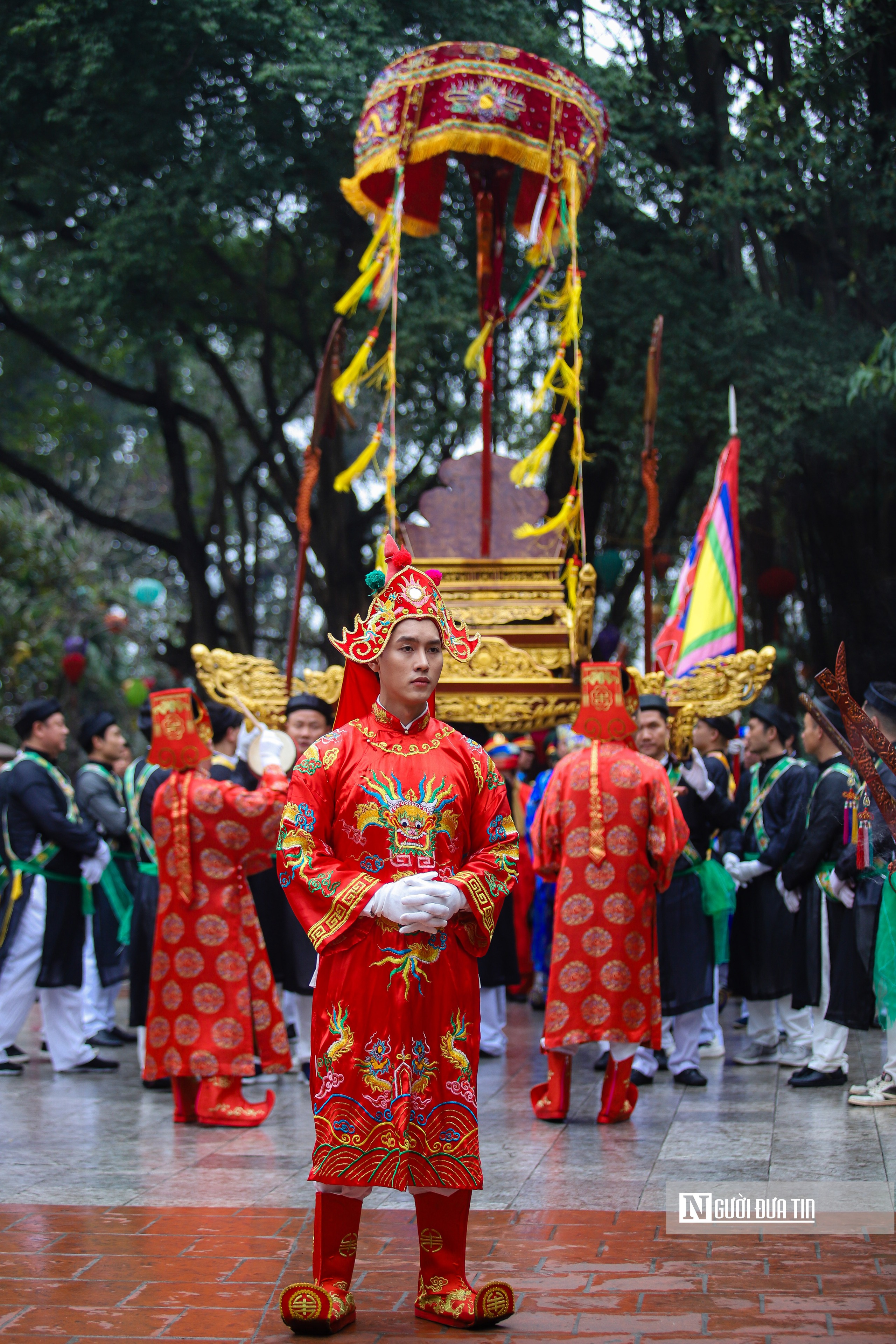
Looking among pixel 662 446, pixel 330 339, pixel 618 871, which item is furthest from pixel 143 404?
pixel 618 871

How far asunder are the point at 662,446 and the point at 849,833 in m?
8.56

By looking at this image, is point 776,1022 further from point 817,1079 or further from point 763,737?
point 763,737

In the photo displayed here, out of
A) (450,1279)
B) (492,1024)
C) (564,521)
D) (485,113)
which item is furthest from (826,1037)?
(485,113)

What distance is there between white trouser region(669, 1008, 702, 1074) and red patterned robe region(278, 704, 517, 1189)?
320cm

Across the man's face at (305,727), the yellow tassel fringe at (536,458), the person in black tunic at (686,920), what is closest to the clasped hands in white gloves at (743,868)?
the person in black tunic at (686,920)

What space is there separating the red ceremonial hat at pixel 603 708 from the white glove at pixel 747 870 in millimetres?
1369

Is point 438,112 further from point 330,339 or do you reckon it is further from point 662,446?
point 662,446

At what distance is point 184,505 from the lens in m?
15.3

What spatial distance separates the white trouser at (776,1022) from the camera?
6.89 metres

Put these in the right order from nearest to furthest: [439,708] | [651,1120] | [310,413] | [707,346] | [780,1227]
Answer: [780,1227] < [651,1120] < [439,708] < [707,346] < [310,413]

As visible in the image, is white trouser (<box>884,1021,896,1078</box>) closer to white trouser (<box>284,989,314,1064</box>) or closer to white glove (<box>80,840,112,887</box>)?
white trouser (<box>284,989,314,1064</box>)

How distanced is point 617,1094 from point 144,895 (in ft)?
8.53

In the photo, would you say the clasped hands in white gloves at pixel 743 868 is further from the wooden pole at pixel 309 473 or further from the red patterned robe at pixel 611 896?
the wooden pole at pixel 309 473

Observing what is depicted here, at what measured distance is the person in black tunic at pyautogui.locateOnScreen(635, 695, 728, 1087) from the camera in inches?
259
